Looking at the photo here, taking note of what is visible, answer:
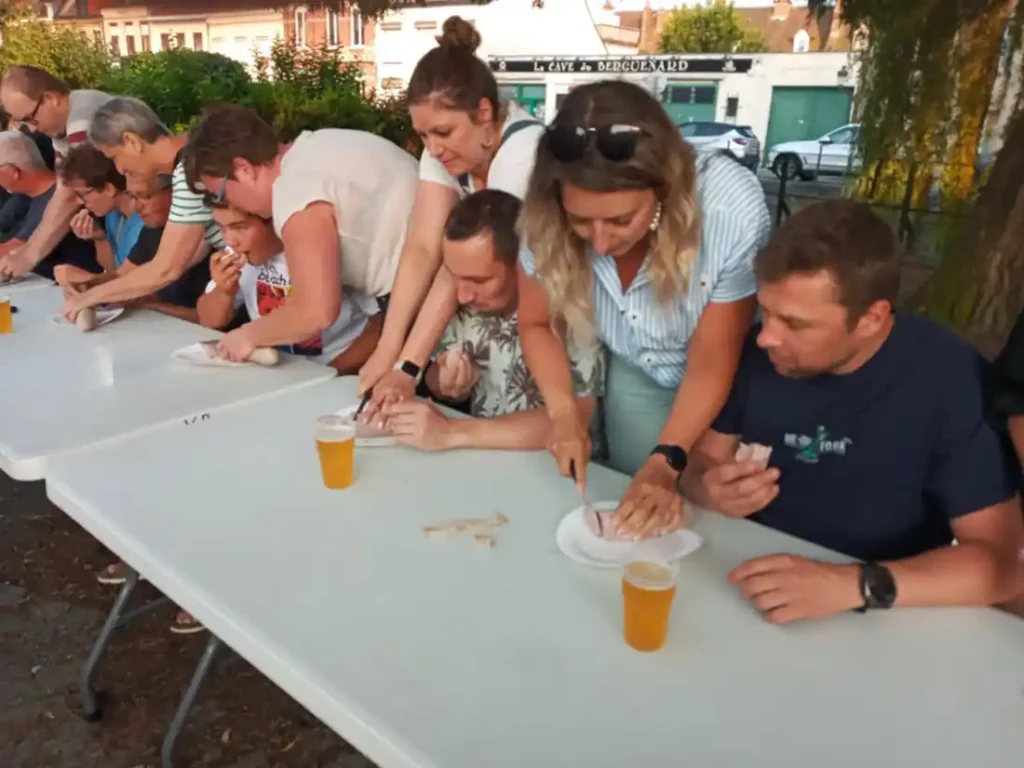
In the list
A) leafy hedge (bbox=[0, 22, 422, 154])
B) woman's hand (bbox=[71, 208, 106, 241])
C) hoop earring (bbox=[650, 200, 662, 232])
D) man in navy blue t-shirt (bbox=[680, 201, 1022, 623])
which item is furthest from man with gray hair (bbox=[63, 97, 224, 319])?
leafy hedge (bbox=[0, 22, 422, 154])

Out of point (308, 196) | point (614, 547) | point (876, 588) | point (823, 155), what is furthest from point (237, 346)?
point (823, 155)

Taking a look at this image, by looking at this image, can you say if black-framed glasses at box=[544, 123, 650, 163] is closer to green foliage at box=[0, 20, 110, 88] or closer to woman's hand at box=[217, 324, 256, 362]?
woman's hand at box=[217, 324, 256, 362]

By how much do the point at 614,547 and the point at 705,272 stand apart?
0.57 meters

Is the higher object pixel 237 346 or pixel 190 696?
pixel 237 346

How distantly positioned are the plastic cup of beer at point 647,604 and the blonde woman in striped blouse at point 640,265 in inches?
9.5

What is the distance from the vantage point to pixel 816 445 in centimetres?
143

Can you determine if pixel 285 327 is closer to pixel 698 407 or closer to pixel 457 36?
pixel 457 36

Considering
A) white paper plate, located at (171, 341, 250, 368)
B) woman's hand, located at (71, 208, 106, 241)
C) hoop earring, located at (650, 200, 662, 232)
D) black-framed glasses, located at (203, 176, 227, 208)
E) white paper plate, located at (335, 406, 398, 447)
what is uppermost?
hoop earring, located at (650, 200, 662, 232)

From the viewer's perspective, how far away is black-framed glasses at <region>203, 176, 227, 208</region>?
2143 mm

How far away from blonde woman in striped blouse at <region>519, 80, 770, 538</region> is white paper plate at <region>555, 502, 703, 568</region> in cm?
3

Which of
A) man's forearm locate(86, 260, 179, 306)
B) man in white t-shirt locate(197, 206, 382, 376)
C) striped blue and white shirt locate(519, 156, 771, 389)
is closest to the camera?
striped blue and white shirt locate(519, 156, 771, 389)

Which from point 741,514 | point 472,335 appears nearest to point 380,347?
point 472,335

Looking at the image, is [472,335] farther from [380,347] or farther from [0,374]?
[0,374]

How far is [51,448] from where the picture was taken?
1622 mm
